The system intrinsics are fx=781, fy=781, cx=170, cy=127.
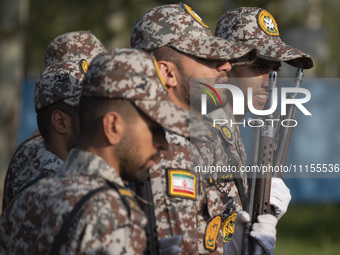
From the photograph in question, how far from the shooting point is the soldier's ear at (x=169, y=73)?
3848mm

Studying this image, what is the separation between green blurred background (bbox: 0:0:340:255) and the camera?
10.6 meters

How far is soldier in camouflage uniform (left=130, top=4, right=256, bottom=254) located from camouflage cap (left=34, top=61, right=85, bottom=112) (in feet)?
1.88

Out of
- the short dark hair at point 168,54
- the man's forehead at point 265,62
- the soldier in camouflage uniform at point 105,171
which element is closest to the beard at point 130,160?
the soldier in camouflage uniform at point 105,171

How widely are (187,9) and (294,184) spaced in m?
9.54

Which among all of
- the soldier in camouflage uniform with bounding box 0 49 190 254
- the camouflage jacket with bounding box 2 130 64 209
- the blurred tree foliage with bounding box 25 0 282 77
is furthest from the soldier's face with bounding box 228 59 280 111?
the blurred tree foliage with bounding box 25 0 282 77

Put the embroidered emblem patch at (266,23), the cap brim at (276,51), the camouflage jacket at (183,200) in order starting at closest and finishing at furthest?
the camouflage jacket at (183,200) < the cap brim at (276,51) < the embroidered emblem patch at (266,23)

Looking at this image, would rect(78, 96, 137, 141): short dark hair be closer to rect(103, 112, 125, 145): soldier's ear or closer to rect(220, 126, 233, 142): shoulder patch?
rect(103, 112, 125, 145): soldier's ear

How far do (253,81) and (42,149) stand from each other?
133cm

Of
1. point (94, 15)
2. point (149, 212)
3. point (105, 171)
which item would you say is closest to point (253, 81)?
point (149, 212)

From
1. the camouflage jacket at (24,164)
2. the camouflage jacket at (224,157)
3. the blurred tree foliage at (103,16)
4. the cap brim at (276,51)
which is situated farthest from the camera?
the blurred tree foliage at (103,16)

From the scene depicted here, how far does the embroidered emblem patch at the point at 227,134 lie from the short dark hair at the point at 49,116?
802 millimetres

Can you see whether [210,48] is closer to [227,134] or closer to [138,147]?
[227,134]

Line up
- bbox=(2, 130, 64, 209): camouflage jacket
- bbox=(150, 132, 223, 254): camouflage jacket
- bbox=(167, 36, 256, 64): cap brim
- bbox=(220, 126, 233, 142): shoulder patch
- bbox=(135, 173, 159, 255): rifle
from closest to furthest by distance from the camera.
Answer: bbox=(135, 173, 159, 255): rifle
bbox=(150, 132, 223, 254): camouflage jacket
bbox=(167, 36, 256, 64): cap brim
bbox=(220, 126, 233, 142): shoulder patch
bbox=(2, 130, 64, 209): camouflage jacket

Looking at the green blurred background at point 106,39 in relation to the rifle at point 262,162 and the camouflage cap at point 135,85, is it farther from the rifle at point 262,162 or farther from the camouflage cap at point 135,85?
the camouflage cap at point 135,85
